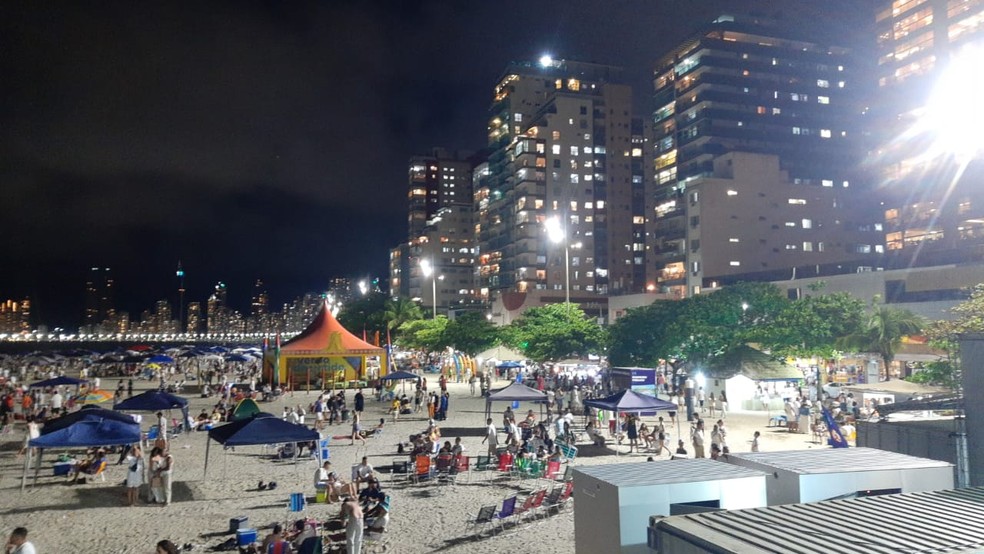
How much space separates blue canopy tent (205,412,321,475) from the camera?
50.0 feet

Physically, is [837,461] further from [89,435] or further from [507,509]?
[89,435]

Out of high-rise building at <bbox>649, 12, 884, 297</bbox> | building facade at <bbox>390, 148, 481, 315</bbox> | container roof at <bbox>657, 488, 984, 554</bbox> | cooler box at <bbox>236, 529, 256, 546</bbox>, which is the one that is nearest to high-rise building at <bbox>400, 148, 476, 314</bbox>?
building facade at <bbox>390, 148, 481, 315</bbox>

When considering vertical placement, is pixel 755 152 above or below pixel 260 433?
above

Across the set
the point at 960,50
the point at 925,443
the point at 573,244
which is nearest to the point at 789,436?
the point at 925,443

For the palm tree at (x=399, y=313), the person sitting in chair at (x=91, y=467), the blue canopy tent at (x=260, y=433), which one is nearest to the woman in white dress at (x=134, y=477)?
the blue canopy tent at (x=260, y=433)

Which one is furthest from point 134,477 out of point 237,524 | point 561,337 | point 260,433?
point 561,337

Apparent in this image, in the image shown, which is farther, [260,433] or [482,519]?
[260,433]

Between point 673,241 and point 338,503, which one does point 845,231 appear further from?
point 338,503

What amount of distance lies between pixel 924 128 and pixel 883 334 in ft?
207

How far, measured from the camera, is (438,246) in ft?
503

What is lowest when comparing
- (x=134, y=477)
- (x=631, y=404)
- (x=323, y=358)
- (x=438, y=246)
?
(x=134, y=477)

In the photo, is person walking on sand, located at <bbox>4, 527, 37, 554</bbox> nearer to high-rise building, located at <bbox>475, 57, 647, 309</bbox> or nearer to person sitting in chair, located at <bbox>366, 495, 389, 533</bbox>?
person sitting in chair, located at <bbox>366, 495, 389, 533</bbox>

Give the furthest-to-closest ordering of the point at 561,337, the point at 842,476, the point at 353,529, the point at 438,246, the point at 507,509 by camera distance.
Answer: the point at 438,246
the point at 561,337
the point at 507,509
the point at 353,529
the point at 842,476

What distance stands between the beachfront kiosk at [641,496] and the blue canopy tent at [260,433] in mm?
8675
